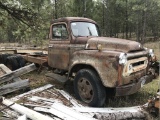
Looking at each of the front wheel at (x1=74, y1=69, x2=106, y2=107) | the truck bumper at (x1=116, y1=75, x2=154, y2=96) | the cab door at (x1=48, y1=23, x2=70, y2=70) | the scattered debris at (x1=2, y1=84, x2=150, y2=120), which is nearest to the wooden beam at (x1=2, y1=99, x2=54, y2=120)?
the scattered debris at (x1=2, y1=84, x2=150, y2=120)

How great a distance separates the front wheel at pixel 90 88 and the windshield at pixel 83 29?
150 centimetres

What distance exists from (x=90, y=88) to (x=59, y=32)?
2359 millimetres

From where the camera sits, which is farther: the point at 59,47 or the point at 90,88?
the point at 59,47

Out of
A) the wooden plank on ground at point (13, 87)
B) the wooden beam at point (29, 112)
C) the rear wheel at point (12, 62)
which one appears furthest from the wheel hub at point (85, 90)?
the rear wheel at point (12, 62)

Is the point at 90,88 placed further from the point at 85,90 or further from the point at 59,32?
the point at 59,32

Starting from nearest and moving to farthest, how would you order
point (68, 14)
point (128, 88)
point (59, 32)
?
point (128, 88), point (59, 32), point (68, 14)

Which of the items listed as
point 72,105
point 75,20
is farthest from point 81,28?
point 72,105

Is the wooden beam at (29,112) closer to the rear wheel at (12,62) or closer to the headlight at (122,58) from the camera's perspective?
the headlight at (122,58)

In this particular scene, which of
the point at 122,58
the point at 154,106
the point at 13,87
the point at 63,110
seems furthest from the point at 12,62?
the point at 154,106

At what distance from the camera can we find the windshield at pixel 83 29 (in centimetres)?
693

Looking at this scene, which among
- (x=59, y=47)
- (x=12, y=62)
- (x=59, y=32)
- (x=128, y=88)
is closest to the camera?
(x=128, y=88)

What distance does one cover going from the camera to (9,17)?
917cm

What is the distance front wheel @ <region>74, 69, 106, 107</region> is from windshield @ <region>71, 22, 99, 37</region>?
1.50m

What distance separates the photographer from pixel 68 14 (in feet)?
103
